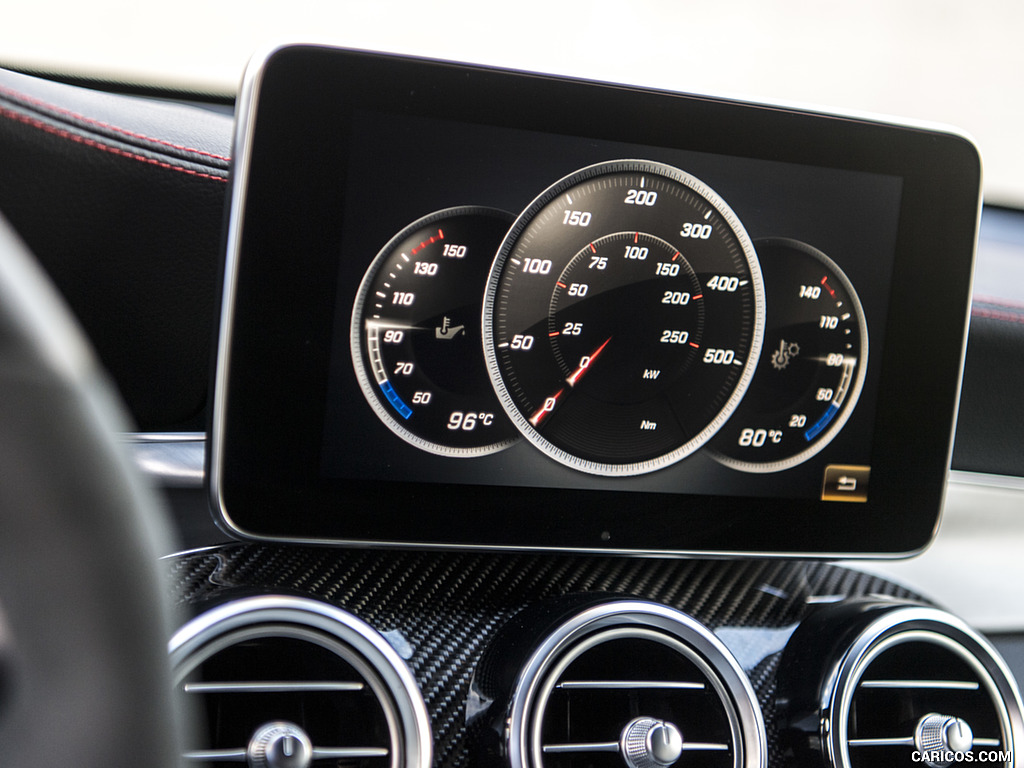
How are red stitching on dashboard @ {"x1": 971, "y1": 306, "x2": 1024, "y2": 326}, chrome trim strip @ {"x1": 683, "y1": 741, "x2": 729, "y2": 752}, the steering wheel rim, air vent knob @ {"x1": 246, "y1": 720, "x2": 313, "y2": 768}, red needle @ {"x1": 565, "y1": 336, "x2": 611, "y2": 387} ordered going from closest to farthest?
the steering wheel rim → air vent knob @ {"x1": 246, "y1": 720, "x2": 313, "y2": 768} → chrome trim strip @ {"x1": 683, "y1": 741, "x2": 729, "y2": 752} → red needle @ {"x1": 565, "y1": 336, "x2": 611, "y2": 387} → red stitching on dashboard @ {"x1": 971, "y1": 306, "x2": 1024, "y2": 326}

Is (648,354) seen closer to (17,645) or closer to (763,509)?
(763,509)

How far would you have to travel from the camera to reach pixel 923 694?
0.93 m

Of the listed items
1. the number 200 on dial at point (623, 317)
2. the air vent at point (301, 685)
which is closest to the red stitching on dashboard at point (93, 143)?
the number 200 on dial at point (623, 317)

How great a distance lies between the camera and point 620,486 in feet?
3.10

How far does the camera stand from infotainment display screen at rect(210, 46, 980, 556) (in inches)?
32.7

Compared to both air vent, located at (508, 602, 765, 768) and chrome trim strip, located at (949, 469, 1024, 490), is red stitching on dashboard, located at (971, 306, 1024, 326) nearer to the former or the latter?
chrome trim strip, located at (949, 469, 1024, 490)

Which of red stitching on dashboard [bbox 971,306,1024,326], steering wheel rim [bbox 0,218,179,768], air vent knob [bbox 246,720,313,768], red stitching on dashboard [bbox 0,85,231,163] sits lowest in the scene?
air vent knob [bbox 246,720,313,768]

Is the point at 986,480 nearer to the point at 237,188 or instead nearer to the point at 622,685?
the point at 622,685

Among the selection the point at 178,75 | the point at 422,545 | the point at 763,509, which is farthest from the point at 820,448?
the point at 178,75

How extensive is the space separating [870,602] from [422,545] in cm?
45

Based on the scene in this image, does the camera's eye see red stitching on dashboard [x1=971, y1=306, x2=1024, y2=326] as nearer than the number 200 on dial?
No

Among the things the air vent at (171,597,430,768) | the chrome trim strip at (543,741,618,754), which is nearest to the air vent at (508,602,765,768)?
the chrome trim strip at (543,741,618,754)

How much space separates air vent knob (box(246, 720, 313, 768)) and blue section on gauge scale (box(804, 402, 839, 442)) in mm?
568

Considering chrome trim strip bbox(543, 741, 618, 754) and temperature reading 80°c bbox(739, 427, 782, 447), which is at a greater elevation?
temperature reading 80°c bbox(739, 427, 782, 447)
